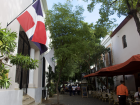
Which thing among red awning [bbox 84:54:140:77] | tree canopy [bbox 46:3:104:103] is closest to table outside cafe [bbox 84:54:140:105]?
red awning [bbox 84:54:140:77]

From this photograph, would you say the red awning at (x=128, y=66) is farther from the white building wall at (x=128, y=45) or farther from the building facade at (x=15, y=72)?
the white building wall at (x=128, y=45)

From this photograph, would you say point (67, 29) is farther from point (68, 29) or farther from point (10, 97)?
point (10, 97)

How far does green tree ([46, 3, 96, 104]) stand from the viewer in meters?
10.6

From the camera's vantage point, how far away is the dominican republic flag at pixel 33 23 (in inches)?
227

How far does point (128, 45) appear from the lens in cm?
1528

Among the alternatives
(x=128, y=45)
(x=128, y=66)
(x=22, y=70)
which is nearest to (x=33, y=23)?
(x=22, y=70)

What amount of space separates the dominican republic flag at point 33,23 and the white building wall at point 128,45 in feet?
34.2

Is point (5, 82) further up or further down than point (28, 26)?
further down

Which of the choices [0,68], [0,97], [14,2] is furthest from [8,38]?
[14,2]

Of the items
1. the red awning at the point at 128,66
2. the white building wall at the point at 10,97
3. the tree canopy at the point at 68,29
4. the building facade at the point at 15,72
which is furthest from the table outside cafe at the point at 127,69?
the white building wall at the point at 10,97

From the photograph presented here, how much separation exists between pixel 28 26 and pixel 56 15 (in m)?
5.47

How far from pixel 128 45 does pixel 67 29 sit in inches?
316

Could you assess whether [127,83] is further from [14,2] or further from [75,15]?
[14,2]

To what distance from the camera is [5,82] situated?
2793 mm
